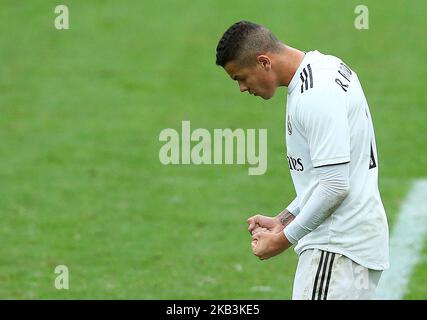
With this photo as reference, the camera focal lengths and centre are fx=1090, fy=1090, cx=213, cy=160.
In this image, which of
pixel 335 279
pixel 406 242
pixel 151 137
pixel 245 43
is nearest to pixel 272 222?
pixel 335 279

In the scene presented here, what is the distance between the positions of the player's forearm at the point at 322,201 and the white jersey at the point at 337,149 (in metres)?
0.08

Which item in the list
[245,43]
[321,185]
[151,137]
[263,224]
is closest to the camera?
[321,185]

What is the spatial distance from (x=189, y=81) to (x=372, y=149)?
14.1 m

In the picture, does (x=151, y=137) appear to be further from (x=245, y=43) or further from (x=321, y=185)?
(x=321, y=185)

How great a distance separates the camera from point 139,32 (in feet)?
76.4

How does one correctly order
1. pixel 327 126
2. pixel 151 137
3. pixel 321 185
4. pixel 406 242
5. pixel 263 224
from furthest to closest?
pixel 151 137 → pixel 406 242 → pixel 263 224 → pixel 321 185 → pixel 327 126

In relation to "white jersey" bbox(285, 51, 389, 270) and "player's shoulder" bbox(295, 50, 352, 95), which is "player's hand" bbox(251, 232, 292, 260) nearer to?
"white jersey" bbox(285, 51, 389, 270)

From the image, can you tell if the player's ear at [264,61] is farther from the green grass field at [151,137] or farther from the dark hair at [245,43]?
the green grass field at [151,137]

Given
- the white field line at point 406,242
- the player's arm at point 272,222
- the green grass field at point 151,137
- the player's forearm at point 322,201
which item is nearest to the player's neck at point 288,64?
the player's forearm at point 322,201

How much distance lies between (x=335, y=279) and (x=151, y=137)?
10.9 metres

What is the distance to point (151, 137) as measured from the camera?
57.3 ft

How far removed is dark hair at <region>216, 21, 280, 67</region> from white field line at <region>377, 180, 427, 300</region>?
4.49 metres

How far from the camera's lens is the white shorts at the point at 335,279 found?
6703mm

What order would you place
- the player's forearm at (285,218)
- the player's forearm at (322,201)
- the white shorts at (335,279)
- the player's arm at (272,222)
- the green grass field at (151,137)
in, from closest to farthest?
the player's forearm at (322,201), the white shorts at (335,279), the player's arm at (272,222), the player's forearm at (285,218), the green grass field at (151,137)
